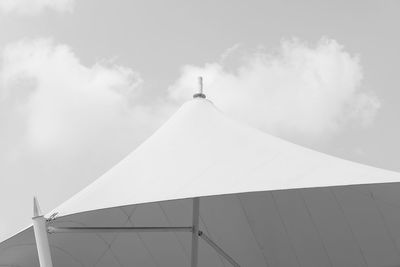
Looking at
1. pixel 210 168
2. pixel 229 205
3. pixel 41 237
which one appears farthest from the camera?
pixel 229 205

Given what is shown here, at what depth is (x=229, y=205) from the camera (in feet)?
34.8

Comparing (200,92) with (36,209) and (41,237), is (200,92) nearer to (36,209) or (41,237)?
(36,209)

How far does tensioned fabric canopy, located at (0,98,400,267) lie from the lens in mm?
6359

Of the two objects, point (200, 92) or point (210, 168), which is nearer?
point (210, 168)

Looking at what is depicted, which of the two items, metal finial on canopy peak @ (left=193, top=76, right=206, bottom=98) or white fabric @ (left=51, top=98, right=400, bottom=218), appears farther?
metal finial on canopy peak @ (left=193, top=76, right=206, bottom=98)

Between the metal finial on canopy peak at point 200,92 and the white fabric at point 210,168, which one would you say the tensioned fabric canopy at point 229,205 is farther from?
the metal finial on canopy peak at point 200,92

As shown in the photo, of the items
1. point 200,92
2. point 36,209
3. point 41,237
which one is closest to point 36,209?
point 36,209

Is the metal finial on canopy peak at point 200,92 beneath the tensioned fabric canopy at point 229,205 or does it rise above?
above

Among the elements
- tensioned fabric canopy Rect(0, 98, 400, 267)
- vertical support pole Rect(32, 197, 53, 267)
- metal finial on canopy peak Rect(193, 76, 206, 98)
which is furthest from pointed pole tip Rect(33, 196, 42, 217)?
metal finial on canopy peak Rect(193, 76, 206, 98)

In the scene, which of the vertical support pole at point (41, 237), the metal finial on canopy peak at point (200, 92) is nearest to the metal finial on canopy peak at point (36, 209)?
the vertical support pole at point (41, 237)

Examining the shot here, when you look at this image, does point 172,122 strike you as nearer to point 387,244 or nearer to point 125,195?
point 125,195

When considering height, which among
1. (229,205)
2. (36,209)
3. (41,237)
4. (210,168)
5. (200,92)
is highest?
(200,92)

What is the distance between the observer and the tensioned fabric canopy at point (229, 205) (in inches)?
250

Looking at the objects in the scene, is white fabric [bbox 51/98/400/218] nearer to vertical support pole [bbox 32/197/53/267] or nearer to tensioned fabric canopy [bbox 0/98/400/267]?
tensioned fabric canopy [bbox 0/98/400/267]
